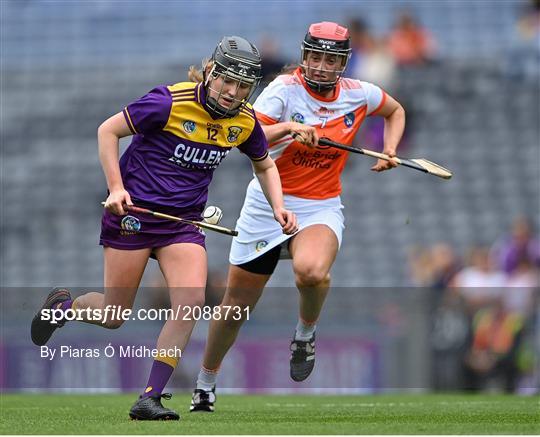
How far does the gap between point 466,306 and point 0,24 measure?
11454 mm

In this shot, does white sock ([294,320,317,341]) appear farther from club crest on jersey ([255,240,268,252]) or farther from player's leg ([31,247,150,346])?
player's leg ([31,247,150,346])

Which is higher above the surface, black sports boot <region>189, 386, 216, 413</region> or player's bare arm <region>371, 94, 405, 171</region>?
player's bare arm <region>371, 94, 405, 171</region>

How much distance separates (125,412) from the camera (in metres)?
7.76

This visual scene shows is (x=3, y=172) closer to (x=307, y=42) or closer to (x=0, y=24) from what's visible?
(x=0, y=24)

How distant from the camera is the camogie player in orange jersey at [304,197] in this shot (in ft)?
25.8

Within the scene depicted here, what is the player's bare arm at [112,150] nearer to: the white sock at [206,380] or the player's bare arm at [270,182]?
the player's bare arm at [270,182]

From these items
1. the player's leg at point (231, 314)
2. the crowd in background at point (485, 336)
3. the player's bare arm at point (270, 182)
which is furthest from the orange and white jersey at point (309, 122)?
the crowd in background at point (485, 336)

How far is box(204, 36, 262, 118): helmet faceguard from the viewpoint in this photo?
669 cm

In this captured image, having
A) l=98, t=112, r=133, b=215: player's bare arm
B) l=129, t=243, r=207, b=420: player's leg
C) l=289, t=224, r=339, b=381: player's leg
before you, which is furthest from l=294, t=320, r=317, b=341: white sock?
l=98, t=112, r=133, b=215: player's bare arm

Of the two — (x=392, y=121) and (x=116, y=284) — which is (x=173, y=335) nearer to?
(x=116, y=284)

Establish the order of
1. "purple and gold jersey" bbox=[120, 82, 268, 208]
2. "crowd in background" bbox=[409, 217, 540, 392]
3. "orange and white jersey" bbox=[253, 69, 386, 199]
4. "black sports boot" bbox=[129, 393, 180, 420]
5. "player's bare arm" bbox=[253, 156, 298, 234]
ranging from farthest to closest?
1. "crowd in background" bbox=[409, 217, 540, 392]
2. "orange and white jersey" bbox=[253, 69, 386, 199]
3. "player's bare arm" bbox=[253, 156, 298, 234]
4. "purple and gold jersey" bbox=[120, 82, 268, 208]
5. "black sports boot" bbox=[129, 393, 180, 420]

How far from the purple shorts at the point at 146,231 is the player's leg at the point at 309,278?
0.98m

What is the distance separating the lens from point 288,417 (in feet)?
24.1

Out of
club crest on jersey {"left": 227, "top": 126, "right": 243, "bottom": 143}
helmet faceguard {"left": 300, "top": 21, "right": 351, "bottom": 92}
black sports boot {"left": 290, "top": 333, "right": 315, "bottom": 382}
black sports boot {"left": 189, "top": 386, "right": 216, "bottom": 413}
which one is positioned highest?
helmet faceguard {"left": 300, "top": 21, "right": 351, "bottom": 92}
